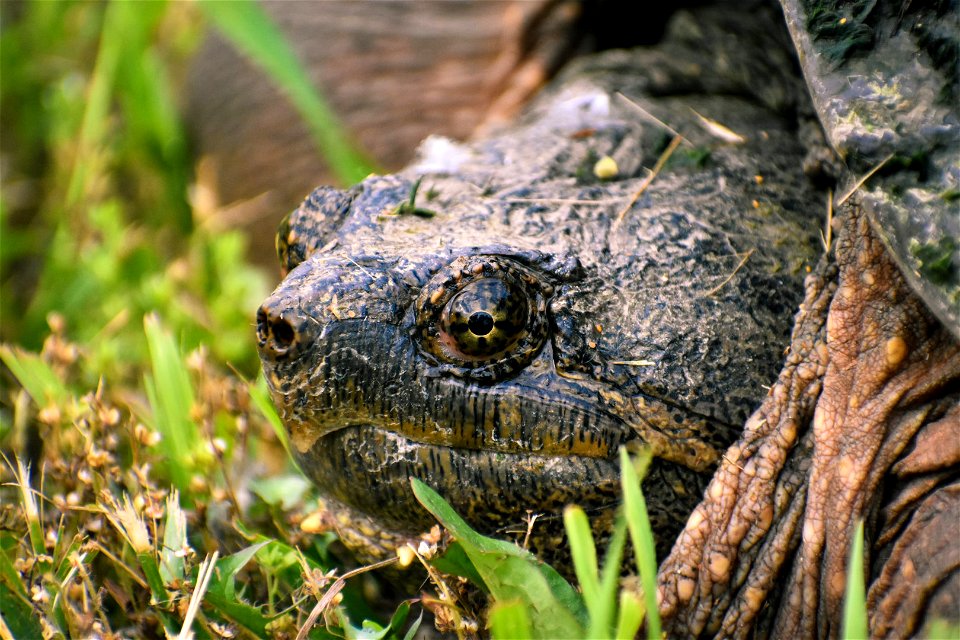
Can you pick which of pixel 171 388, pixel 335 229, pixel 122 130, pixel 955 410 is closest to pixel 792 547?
pixel 955 410

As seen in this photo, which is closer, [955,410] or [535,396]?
[955,410]

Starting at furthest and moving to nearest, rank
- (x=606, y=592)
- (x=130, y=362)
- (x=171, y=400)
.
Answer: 1. (x=130, y=362)
2. (x=171, y=400)
3. (x=606, y=592)

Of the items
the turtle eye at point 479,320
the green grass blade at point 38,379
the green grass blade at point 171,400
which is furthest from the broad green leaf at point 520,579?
the green grass blade at point 38,379

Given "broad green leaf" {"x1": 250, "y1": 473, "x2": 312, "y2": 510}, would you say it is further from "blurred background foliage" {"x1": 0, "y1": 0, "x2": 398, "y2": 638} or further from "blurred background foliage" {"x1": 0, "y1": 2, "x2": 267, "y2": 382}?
"blurred background foliage" {"x1": 0, "y1": 2, "x2": 267, "y2": 382}

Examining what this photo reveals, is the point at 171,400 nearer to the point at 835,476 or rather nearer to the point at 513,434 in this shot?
the point at 513,434

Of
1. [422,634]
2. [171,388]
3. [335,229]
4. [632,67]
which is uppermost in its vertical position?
[632,67]

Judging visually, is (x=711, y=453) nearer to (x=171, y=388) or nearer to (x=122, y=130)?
(x=171, y=388)

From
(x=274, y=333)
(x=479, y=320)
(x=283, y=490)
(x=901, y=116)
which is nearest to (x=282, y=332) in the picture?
(x=274, y=333)
